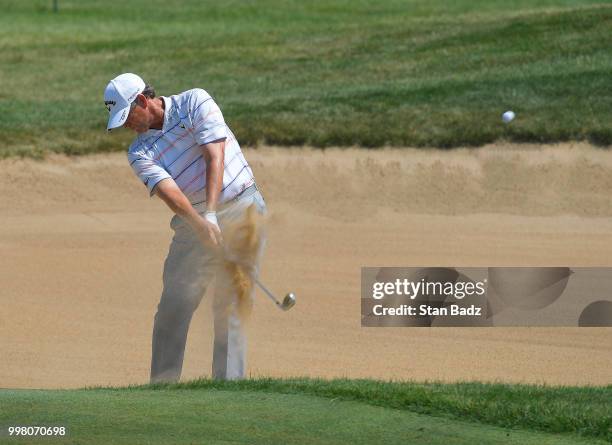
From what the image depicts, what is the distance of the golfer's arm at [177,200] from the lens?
7.77 meters

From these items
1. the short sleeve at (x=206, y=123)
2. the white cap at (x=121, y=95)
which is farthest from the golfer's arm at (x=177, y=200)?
the white cap at (x=121, y=95)

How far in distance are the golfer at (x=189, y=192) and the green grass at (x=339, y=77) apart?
18.7 ft

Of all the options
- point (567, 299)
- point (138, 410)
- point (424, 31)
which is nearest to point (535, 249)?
point (567, 299)

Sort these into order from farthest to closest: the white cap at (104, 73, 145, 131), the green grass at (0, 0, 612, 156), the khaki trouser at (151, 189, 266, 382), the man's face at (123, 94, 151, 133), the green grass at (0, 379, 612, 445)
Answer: the green grass at (0, 0, 612, 156) → the khaki trouser at (151, 189, 266, 382) → the man's face at (123, 94, 151, 133) → the white cap at (104, 73, 145, 131) → the green grass at (0, 379, 612, 445)

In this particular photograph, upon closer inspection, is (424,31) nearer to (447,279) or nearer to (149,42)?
(149,42)

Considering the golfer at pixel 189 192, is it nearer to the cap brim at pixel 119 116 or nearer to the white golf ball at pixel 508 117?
the cap brim at pixel 119 116

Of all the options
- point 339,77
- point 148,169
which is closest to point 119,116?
point 148,169

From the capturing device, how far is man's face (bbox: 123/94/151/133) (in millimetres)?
7883

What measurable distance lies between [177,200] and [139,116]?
553 mm

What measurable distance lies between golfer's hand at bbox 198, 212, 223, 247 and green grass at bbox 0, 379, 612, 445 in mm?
892

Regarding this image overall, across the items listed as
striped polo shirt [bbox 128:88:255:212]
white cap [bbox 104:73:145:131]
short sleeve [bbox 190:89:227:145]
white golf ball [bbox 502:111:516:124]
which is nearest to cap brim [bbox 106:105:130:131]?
white cap [bbox 104:73:145:131]

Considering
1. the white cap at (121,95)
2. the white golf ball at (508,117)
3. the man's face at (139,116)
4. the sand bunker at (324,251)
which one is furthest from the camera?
the white golf ball at (508,117)

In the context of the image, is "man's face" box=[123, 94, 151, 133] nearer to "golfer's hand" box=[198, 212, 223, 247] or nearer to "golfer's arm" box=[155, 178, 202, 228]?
"golfer's arm" box=[155, 178, 202, 228]

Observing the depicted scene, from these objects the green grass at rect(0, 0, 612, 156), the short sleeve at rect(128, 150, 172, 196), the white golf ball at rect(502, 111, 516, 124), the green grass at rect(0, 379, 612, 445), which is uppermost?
the green grass at rect(0, 0, 612, 156)
